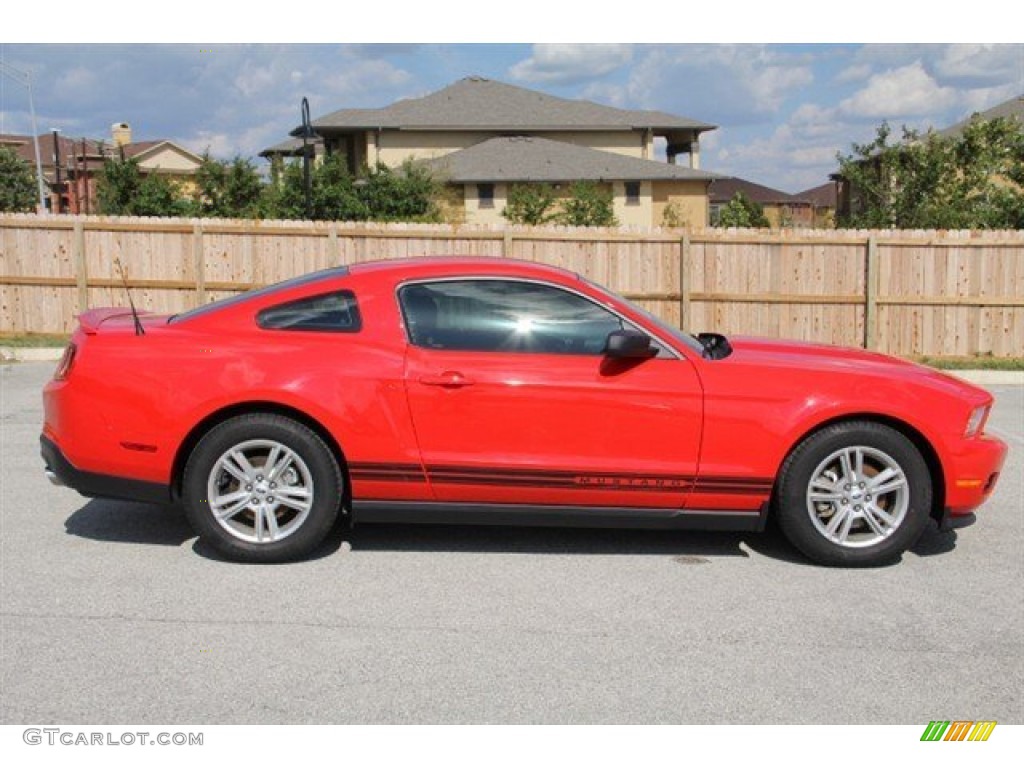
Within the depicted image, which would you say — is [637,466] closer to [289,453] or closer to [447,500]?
[447,500]

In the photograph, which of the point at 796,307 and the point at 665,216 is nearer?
the point at 796,307

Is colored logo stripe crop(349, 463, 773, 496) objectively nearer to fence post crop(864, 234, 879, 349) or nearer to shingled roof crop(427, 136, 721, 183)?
fence post crop(864, 234, 879, 349)

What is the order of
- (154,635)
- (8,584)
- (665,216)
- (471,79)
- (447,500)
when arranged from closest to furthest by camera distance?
(154,635) < (8,584) < (447,500) < (665,216) < (471,79)

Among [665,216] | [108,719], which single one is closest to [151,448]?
[108,719]

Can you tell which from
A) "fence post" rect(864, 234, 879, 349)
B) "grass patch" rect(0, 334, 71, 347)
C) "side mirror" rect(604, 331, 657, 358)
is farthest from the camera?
"fence post" rect(864, 234, 879, 349)

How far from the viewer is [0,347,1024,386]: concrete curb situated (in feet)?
45.9

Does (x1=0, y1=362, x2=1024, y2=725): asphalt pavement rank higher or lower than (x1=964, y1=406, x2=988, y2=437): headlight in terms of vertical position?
lower

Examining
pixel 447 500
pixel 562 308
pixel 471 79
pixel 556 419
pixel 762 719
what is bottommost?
pixel 762 719

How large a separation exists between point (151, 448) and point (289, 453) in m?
0.68

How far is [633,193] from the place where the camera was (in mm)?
43969

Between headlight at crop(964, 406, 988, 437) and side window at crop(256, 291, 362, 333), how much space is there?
10.1 ft

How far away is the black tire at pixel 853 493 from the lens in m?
5.38

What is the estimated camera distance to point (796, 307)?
1575cm

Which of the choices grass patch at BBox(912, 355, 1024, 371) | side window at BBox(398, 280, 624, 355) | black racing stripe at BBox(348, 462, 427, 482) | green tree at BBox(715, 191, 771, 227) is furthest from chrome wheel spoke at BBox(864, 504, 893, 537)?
green tree at BBox(715, 191, 771, 227)
